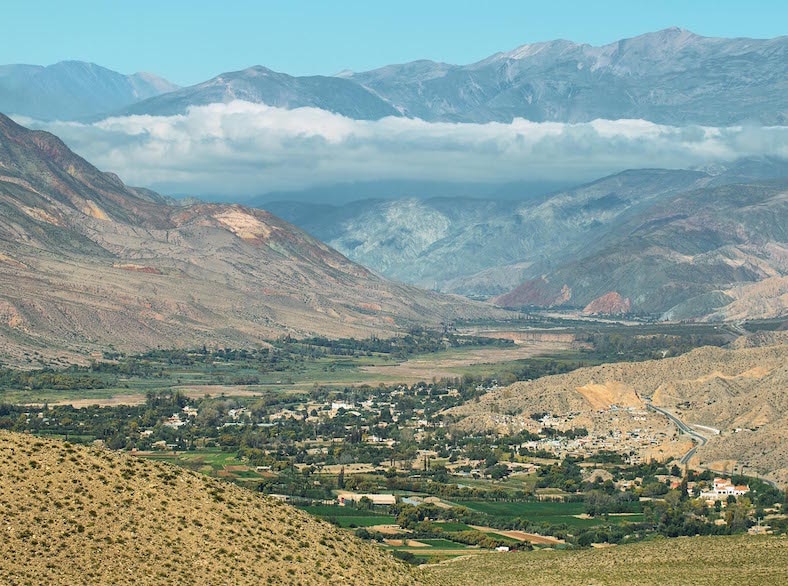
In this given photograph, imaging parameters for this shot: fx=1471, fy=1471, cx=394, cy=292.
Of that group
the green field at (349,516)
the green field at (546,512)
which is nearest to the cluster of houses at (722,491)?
the green field at (546,512)

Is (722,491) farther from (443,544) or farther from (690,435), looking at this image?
(690,435)

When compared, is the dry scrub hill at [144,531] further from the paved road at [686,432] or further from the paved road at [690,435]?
the paved road at [686,432]

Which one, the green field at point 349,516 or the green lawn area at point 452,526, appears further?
the green field at point 349,516

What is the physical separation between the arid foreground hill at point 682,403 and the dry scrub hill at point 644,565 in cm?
5074

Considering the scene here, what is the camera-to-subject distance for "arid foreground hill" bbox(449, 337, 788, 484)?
13575cm

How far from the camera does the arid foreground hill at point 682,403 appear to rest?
136 meters

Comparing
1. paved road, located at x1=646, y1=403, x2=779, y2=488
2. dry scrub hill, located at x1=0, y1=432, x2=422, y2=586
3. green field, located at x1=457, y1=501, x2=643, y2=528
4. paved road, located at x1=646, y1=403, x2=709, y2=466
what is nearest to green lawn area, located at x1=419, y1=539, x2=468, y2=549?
green field, located at x1=457, y1=501, x2=643, y2=528

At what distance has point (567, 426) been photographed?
6575 inches

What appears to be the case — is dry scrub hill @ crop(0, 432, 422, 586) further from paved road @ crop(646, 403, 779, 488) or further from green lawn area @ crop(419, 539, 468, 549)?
paved road @ crop(646, 403, 779, 488)

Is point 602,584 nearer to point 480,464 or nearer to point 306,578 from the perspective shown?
point 306,578

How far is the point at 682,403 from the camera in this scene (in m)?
172

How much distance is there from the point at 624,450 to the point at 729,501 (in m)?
37.2

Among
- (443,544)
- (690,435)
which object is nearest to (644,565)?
(443,544)

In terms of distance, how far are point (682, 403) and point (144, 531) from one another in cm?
12825
